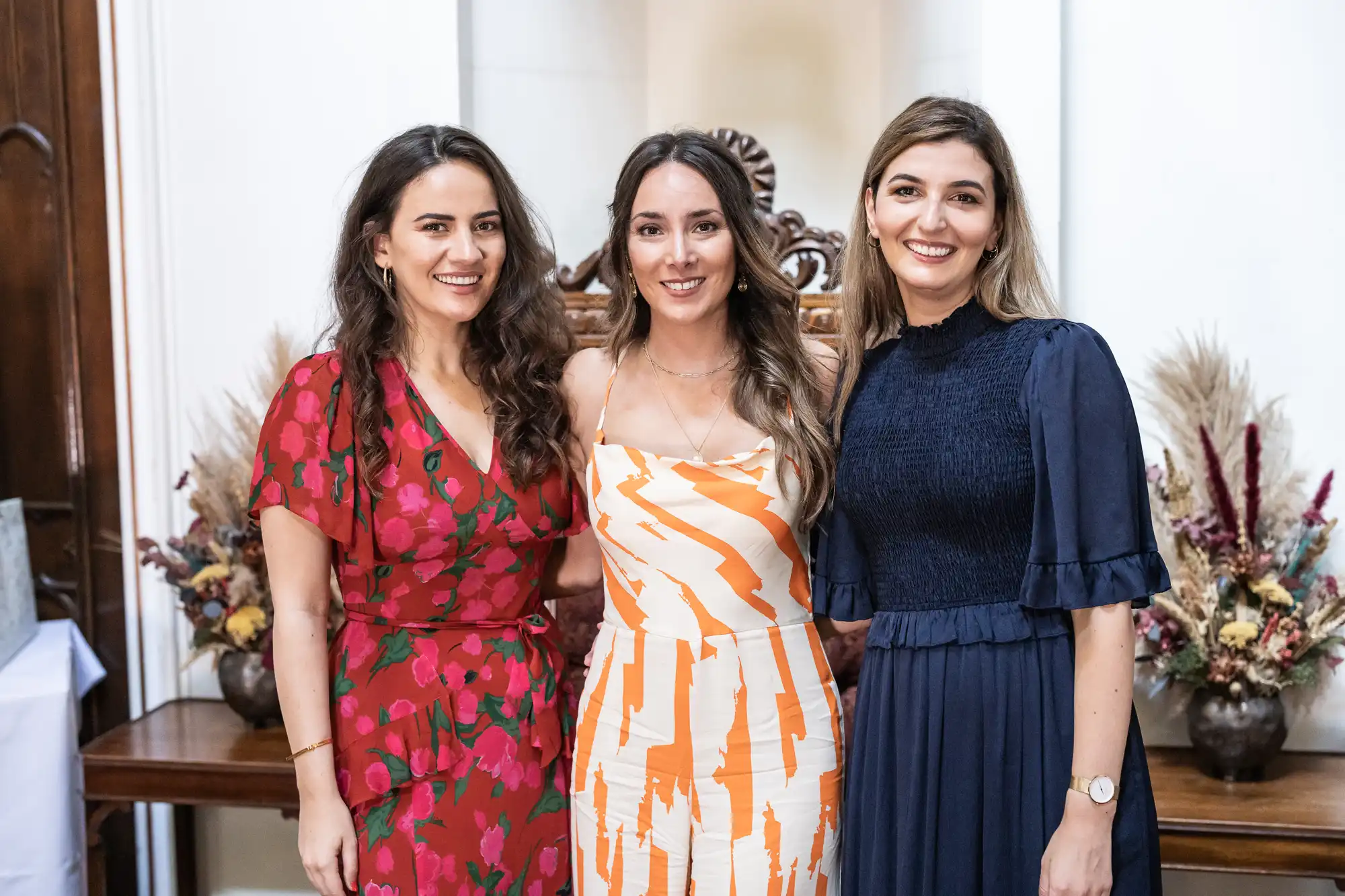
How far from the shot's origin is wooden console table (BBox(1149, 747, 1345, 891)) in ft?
6.65

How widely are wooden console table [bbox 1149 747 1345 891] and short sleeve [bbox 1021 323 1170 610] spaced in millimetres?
862

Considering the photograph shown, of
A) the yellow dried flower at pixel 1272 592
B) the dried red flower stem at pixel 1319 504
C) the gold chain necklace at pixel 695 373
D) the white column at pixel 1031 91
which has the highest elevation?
the white column at pixel 1031 91

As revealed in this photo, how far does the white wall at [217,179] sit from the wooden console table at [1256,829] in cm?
216

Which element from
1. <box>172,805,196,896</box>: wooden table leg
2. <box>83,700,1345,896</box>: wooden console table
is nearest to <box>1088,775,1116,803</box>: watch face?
<box>83,700,1345,896</box>: wooden console table

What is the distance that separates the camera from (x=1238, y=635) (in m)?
2.19

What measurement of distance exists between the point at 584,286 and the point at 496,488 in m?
1.16

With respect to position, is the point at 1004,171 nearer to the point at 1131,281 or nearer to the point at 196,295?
the point at 1131,281

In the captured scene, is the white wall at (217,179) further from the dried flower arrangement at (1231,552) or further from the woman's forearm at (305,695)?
the dried flower arrangement at (1231,552)

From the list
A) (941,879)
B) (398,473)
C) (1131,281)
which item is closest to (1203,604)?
(1131,281)

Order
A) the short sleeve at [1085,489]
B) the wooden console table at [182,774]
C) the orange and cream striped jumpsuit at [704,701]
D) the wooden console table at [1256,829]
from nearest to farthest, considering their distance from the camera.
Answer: the short sleeve at [1085,489], the orange and cream striped jumpsuit at [704,701], the wooden console table at [1256,829], the wooden console table at [182,774]

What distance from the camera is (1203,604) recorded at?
2.24 m

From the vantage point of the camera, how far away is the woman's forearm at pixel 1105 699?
1.41 metres

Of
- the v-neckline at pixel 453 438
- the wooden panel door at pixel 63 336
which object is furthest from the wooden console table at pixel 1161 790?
the v-neckline at pixel 453 438

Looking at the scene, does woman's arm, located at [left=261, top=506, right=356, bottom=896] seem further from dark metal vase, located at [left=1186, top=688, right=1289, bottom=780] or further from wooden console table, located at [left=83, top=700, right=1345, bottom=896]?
dark metal vase, located at [left=1186, top=688, right=1289, bottom=780]
